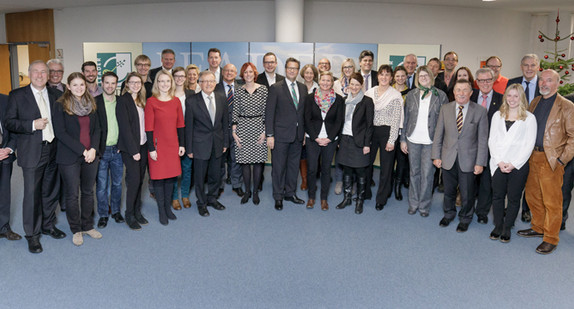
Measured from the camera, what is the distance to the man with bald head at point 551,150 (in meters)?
3.98

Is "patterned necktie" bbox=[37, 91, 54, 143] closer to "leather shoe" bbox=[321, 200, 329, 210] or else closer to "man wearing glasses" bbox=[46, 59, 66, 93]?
"man wearing glasses" bbox=[46, 59, 66, 93]

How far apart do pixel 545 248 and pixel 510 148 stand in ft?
3.12

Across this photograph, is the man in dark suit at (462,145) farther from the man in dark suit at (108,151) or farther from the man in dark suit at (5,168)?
the man in dark suit at (5,168)

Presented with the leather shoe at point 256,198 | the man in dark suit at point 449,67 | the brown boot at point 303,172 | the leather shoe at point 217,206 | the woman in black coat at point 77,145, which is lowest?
the leather shoe at point 217,206

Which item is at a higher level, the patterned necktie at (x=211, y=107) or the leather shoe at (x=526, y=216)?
the patterned necktie at (x=211, y=107)

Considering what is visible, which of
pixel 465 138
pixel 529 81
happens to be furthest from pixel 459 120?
pixel 529 81

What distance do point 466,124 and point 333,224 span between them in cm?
168

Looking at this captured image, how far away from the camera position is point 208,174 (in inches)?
Result: 201

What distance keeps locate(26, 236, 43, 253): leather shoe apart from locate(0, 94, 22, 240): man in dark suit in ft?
1.06

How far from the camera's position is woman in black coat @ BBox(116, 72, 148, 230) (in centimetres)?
422

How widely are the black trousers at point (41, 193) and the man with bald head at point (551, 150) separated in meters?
4.45

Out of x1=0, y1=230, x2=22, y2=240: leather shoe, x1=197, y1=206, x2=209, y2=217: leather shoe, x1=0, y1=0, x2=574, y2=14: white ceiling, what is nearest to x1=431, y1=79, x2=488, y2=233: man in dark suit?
x1=197, y1=206, x2=209, y2=217: leather shoe

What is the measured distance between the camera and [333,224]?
471 cm

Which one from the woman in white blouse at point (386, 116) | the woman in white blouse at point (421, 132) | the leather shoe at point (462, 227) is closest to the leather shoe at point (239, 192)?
the woman in white blouse at point (386, 116)
